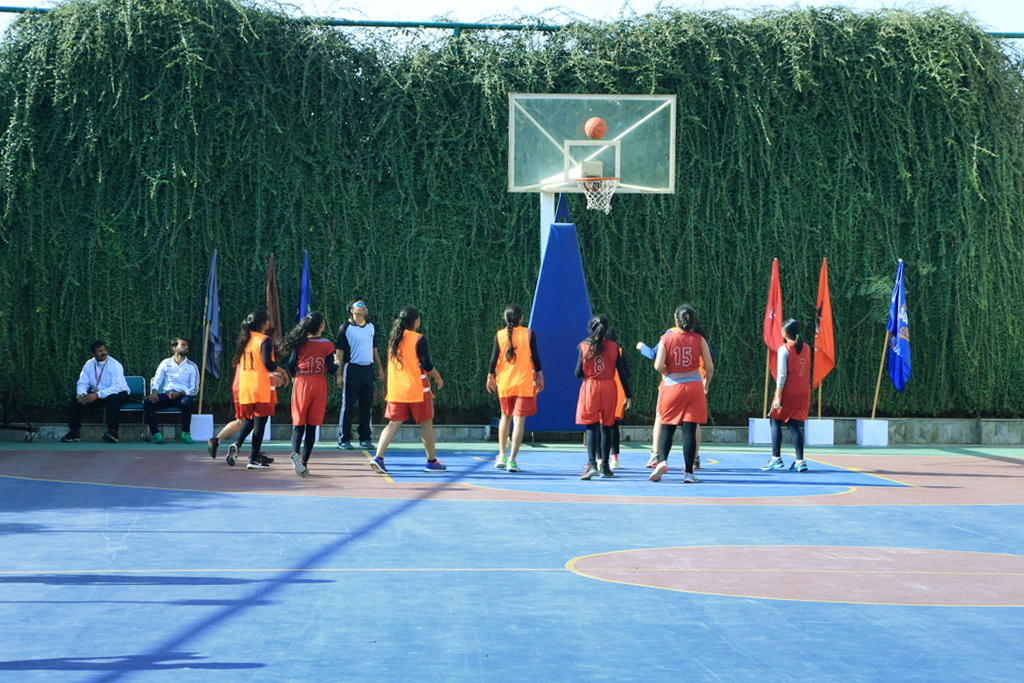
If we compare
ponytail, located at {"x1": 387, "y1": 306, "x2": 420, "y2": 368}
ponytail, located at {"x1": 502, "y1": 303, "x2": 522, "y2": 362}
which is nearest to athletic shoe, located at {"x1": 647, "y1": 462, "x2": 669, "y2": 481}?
ponytail, located at {"x1": 502, "y1": 303, "x2": 522, "y2": 362}

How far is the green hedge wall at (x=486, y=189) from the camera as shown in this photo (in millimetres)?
15516

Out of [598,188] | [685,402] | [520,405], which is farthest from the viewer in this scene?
[598,188]

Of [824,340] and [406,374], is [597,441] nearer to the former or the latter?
[406,374]

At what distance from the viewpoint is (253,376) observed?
11203 mm

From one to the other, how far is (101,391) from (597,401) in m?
7.50

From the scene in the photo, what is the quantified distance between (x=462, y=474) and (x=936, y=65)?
31.5ft

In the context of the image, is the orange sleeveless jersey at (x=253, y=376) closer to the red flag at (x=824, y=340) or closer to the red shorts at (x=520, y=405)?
the red shorts at (x=520, y=405)

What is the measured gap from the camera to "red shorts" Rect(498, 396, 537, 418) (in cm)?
1134

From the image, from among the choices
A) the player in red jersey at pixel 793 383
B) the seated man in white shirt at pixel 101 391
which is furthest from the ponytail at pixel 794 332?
the seated man in white shirt at pixel 101 391

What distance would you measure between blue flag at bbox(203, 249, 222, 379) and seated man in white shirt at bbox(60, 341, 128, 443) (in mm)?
1173

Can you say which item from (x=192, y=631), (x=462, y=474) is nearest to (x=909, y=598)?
(x=192, y=631)

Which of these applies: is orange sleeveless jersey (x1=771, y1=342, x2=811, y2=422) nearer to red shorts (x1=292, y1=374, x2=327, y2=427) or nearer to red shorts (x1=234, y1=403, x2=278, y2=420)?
red shorts (x1=292, y1=374, x2=327, y2=427)

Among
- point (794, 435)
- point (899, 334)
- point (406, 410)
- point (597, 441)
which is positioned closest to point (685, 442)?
point (597, 441)

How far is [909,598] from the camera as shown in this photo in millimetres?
5797
